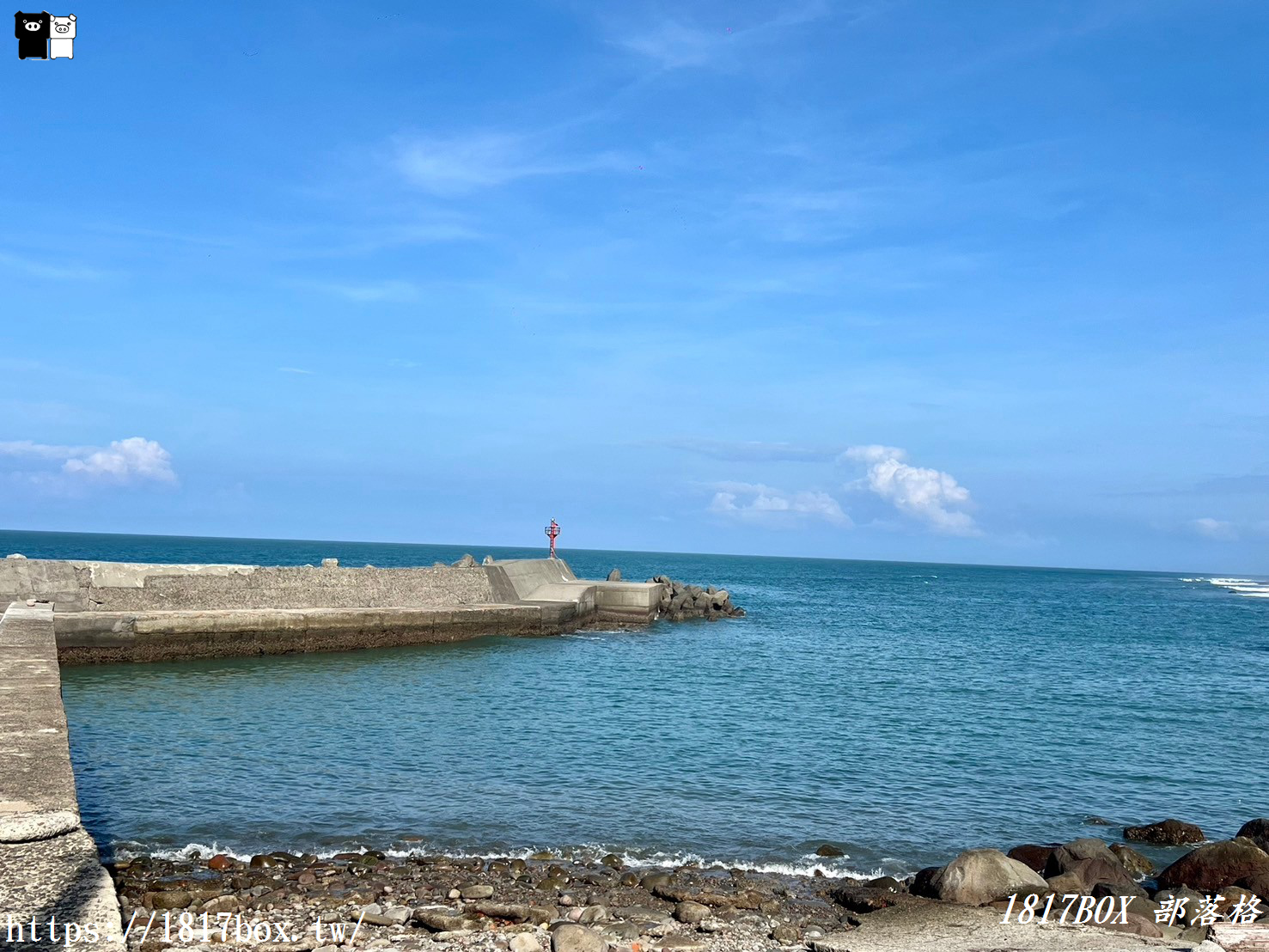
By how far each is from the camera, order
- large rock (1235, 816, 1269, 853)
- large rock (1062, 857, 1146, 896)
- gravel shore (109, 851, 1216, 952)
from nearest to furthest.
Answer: gravel shore (109, 851, 1216, 952), large rock (1062, 857, 1146, 896), large rock (1235, 816, 1269, 853)

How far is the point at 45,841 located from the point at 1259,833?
10.5 metres

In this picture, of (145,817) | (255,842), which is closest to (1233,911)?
(255,842)

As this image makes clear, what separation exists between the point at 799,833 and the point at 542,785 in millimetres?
3152

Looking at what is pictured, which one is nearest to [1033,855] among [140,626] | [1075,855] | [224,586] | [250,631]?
[1075,855]

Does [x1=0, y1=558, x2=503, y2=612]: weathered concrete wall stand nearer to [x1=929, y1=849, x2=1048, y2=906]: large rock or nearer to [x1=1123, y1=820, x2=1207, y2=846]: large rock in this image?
[x1=929, y1=849, x2=1048, y2=906]: large rock

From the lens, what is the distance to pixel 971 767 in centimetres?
1333

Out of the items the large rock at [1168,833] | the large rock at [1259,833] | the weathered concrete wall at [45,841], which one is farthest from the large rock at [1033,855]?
the weathered concrete wall at [45,841]

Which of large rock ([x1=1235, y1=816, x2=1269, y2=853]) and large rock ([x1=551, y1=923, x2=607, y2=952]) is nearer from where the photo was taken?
large rock ([x1=551, y1=923, x2=607, y2=952])

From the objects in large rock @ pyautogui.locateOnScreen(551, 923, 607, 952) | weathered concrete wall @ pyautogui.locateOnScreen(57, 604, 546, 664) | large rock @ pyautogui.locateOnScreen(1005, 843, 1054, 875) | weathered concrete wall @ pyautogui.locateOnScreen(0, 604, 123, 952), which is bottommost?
large rock @ pyautogui.locateOnScreen(1005, 843, 1054, 875)

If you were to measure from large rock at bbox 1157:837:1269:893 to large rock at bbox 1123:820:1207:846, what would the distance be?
1543 millimetres

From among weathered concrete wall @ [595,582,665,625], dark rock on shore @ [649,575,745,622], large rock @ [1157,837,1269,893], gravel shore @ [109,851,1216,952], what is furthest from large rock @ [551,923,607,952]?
dark rock on shore @ [649,575,745,622]

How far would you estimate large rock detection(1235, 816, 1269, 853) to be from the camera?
9.40 m

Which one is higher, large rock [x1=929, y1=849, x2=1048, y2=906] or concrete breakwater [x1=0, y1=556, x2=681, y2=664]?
concrete breakwater [x1=0, y1=556, x2=681, y2=664]

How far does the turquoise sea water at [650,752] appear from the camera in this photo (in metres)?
9.58
